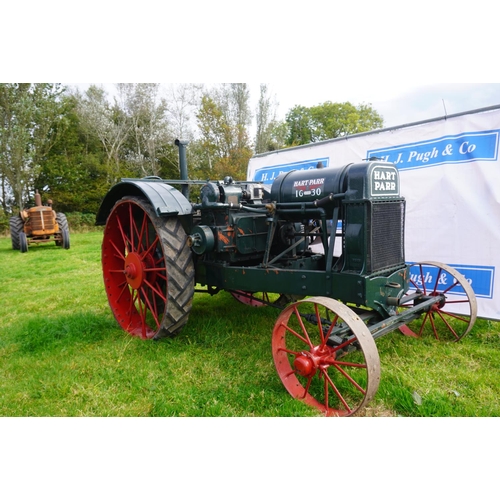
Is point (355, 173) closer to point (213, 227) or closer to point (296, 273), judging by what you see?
point (296, 273)

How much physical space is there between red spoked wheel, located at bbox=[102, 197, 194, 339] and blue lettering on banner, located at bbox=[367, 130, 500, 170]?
2.64 metres

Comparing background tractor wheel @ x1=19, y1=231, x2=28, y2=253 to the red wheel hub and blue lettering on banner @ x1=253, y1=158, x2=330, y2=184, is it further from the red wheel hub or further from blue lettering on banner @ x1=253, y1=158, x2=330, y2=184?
the red wheel hub

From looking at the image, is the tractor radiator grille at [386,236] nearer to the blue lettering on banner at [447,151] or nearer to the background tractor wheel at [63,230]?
the blue lettering on banner at [447,151]

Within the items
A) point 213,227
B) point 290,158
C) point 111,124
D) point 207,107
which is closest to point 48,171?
point 111,124

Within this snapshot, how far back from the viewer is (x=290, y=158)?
6562mm

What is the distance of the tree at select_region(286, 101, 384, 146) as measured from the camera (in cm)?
2722

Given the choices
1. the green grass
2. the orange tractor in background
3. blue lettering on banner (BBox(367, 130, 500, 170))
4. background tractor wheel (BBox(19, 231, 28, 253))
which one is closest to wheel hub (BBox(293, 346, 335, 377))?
the green grass

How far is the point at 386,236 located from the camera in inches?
124

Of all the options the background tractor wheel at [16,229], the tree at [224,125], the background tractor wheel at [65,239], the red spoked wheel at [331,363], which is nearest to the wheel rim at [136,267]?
the red spoked wheel at [331,363]

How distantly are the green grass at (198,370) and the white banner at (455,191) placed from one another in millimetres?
677

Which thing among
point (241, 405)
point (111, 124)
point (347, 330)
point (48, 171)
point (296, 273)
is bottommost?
point (241, 405)

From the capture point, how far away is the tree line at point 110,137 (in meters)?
18.2
